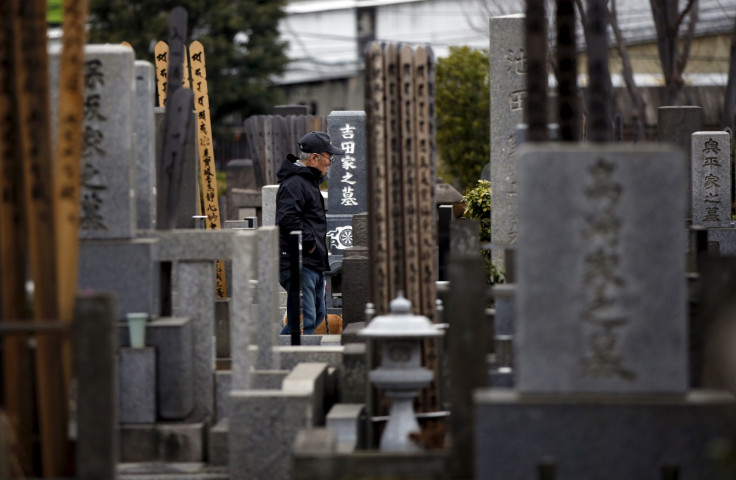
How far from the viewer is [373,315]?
7973 mm

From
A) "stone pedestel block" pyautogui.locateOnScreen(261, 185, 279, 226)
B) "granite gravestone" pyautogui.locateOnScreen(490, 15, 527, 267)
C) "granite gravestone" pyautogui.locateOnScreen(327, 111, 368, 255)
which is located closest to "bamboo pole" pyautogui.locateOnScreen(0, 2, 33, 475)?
"granite gravestone" pyautogui.locateOnScreen(490, 15, 527, 267)

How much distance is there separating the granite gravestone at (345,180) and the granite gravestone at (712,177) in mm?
5045

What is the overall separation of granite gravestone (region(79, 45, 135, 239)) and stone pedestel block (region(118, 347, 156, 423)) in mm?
797

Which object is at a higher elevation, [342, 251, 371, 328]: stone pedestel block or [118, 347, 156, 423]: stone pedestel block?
[342, 251, 371, 328]: stone pedestel block

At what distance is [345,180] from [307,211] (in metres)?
5.65

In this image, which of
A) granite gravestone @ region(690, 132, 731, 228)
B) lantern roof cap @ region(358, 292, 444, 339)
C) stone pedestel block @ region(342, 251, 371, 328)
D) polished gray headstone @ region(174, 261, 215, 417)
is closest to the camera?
lantern roof cap @ region(358, 292, 444, 339)

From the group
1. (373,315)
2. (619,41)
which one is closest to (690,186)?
(619,41)

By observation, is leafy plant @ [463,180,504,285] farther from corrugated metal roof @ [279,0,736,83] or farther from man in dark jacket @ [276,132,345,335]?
corrugated metal roof @ [279,0,736,83]

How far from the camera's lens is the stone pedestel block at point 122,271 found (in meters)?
7.78

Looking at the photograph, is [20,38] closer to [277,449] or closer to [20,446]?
[20,446]

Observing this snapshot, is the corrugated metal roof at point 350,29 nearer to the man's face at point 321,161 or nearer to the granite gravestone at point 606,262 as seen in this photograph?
the man's face at point 321,161

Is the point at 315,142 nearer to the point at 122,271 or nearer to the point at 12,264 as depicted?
the point at 122,271

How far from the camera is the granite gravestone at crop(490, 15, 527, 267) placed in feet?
40.1

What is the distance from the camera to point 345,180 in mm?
17312
